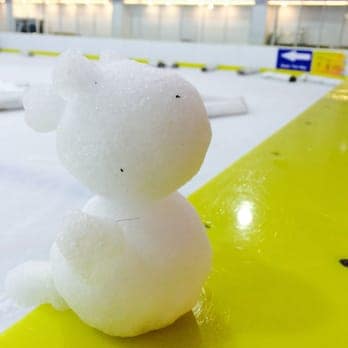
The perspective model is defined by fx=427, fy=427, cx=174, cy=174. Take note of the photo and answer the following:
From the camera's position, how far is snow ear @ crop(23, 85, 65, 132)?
19.7 inches

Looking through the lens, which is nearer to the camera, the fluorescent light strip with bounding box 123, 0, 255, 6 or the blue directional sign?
the blue directional sign

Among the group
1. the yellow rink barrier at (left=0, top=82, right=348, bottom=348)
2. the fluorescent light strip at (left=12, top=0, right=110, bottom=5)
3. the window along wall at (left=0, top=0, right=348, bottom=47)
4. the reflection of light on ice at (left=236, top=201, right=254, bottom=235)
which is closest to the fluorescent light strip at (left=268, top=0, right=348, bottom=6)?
the window along wall at (left=0, top=0, right=348, bottom=47)

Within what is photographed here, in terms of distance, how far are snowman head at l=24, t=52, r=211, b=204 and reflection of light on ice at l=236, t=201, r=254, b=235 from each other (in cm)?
46

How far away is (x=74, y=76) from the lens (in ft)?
1.46

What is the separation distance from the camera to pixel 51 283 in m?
0.58

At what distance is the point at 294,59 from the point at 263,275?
592 centimetres

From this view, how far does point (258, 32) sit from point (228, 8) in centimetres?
201

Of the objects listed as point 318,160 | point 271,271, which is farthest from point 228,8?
point 271,271

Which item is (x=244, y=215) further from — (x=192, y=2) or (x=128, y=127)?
(x=192, y=2)

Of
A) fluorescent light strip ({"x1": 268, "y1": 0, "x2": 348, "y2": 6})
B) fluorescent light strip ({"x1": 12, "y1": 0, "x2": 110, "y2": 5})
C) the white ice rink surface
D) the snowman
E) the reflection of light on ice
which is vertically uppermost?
fluorescent light strip ({"x1": 268, "y1": 0, "x2": 348, "y2": 6})

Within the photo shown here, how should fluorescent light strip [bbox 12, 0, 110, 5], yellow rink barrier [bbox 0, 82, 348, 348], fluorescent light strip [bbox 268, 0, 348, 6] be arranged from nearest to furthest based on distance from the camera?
yellow rink barrier [bbox 0, 82, 348, 348] → fluorescent light strip [bbox 268, 0, 348, 6] → fluorescent light strip [bbox 12, 0, 110, 5]

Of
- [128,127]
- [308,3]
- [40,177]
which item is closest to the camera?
[128,127]

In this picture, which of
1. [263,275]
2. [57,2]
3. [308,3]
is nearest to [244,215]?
[263,275]

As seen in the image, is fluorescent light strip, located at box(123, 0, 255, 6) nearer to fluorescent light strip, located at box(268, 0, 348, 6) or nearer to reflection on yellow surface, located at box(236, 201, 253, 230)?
fluorescent light strip, located at box(268, 0, 348, 6)
